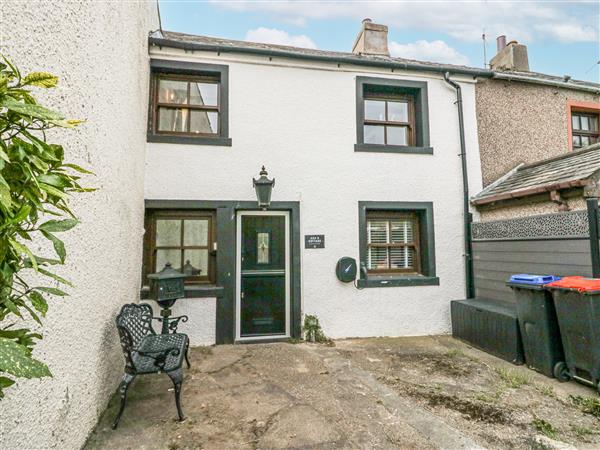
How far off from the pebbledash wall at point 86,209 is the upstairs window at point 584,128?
9507mm

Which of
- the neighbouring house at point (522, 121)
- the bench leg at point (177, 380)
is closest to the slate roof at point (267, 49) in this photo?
the neighbouring house at point (522, 121)

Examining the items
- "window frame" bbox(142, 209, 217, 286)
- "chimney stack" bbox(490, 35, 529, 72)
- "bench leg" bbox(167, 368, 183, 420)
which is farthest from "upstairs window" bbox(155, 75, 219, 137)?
"chimney stack" bbox(490, 35, 529, 72)

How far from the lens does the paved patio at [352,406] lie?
9.49ft

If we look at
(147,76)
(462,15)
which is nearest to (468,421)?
(147,76)

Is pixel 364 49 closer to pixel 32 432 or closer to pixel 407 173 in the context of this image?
pixel 407 173

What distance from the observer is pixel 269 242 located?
234 inches

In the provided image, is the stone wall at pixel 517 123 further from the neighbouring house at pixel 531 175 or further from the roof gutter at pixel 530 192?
the roof gutter at pixel 530 192

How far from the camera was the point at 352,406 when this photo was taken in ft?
11.4

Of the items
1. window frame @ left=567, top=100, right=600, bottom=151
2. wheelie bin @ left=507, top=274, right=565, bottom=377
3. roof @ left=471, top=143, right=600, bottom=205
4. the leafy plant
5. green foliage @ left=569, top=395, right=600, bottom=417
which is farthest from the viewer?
window frame @ left=567, top=100, right=600, bottom=151

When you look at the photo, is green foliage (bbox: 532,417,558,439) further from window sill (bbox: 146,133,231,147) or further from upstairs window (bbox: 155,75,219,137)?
upstairs window (bbox: 155,75,219,137)

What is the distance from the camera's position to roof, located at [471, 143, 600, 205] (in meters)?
4.61

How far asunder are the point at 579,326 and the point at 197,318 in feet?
17.6

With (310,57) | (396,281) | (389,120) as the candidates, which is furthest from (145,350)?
(389,120)

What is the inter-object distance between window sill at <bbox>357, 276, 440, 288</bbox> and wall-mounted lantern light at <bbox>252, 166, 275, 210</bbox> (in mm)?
2311
